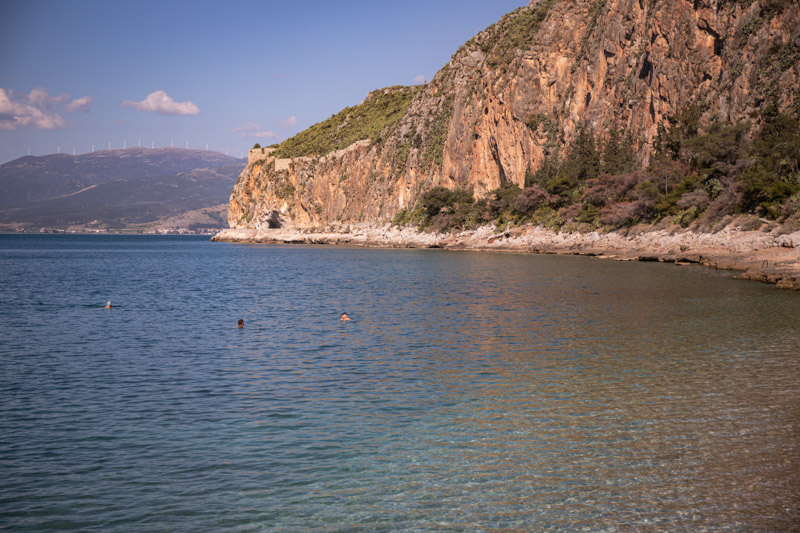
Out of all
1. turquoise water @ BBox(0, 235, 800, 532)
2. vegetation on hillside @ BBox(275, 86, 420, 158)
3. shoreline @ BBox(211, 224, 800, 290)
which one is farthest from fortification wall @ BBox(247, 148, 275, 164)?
turquoise water @ BBox(0, 235, 800, 532)

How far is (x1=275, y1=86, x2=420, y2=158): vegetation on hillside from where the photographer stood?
14793 centimetres

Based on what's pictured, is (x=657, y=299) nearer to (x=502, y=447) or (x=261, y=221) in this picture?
(x=502, y=447)

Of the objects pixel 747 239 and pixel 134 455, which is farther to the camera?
pixel 747 239

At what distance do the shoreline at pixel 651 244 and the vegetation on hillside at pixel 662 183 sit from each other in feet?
6.07

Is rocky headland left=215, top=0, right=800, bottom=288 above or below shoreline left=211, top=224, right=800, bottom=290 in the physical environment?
above

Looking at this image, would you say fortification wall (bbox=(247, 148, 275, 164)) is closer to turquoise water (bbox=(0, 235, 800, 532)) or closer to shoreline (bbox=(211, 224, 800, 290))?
shoreline (bbox=(211, 224, 800, 290))

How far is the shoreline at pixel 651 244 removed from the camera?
1549 inches

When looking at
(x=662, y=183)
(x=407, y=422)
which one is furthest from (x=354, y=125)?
(x=407, y=422)

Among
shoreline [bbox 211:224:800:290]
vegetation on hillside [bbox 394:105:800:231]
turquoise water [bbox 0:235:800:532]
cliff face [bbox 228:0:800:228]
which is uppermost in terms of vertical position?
cliff face [bbox 228:0:800:228]

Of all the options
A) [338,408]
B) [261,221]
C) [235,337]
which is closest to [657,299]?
[235,337]

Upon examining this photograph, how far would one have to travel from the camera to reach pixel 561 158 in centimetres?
8931

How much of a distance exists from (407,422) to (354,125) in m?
154

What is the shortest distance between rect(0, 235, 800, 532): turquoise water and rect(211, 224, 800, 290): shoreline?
16.5 m

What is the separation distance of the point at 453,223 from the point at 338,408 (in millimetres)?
85332
